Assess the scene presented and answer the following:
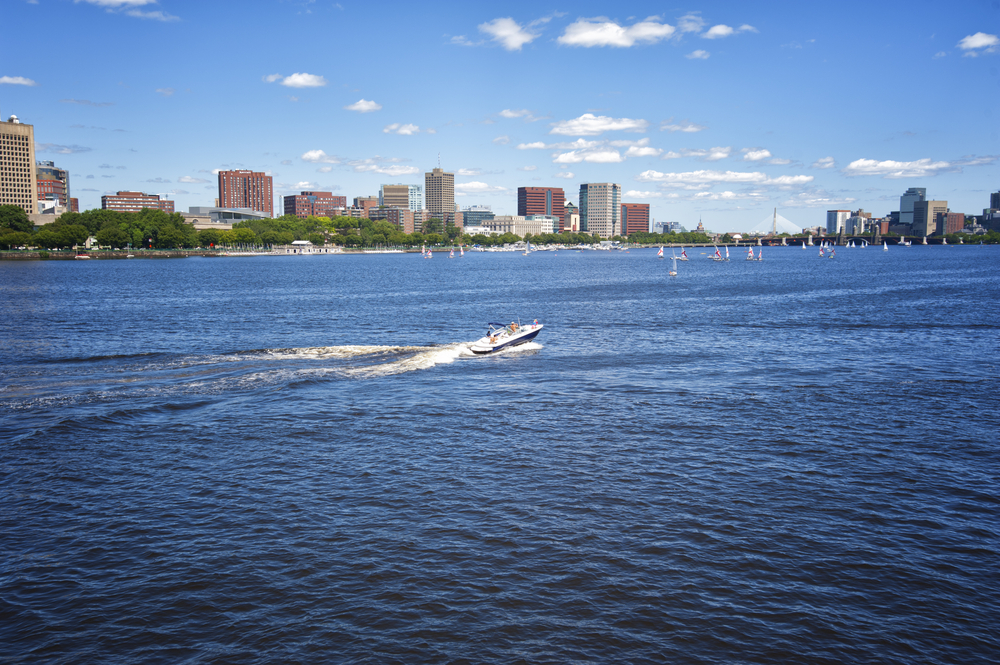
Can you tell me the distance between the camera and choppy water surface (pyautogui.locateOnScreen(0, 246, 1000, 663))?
51.4 feet

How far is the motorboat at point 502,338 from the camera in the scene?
1966 inches

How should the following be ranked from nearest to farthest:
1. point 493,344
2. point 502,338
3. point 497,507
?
point 497,507
point 493,344
point 502,338

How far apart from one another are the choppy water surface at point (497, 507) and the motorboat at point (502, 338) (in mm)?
1071

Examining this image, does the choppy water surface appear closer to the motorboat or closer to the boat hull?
the boat hull

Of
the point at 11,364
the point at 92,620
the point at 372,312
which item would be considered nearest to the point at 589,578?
the point at 92,620

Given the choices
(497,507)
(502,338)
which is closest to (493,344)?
(502,338)

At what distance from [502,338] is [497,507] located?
29020mm

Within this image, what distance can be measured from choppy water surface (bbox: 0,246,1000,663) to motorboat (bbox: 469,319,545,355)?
42.2 inches

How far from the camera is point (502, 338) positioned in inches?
1993

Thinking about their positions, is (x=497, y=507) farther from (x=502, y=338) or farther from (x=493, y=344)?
(x=502, y=338)

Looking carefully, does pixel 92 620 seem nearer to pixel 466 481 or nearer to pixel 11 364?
pixel 466 481

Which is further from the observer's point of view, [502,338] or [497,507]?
[502,338]

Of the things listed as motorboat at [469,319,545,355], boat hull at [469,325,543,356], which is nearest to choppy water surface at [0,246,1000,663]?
boat hull at [469,325,543,356]

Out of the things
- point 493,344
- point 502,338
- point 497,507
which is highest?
point 502,338
